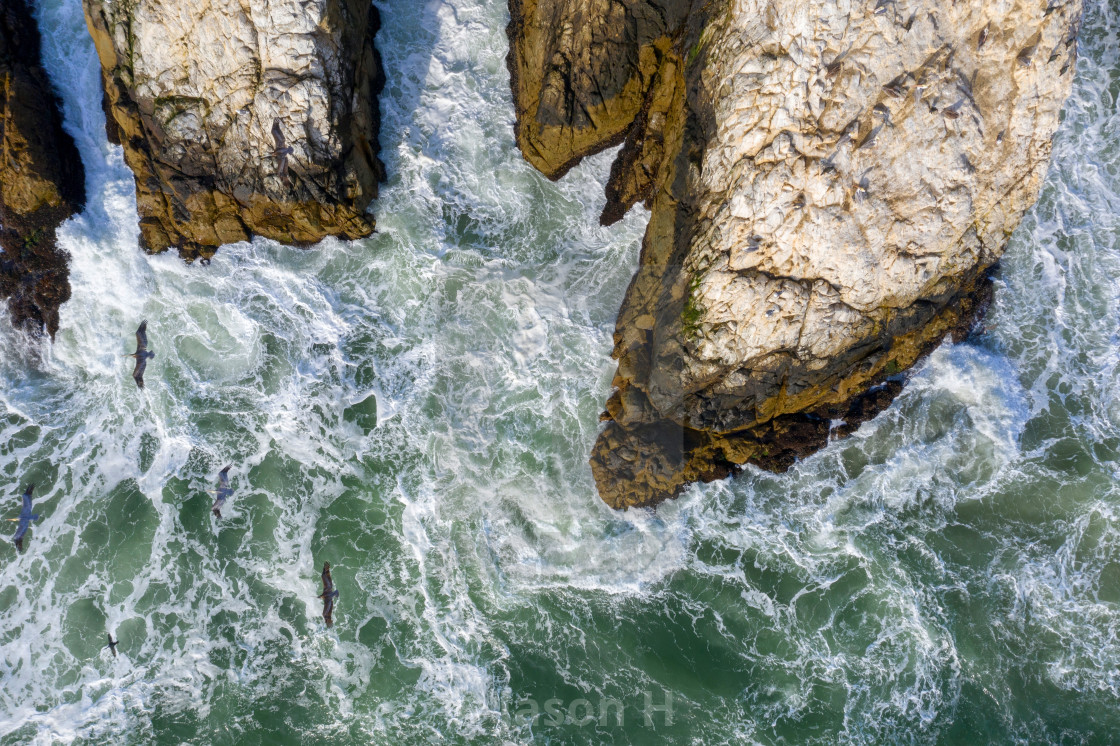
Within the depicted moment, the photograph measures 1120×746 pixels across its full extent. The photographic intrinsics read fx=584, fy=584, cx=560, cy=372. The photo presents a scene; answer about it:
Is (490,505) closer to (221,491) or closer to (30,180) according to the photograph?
(221,491)

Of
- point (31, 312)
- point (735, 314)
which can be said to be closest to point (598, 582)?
point (735, 314)

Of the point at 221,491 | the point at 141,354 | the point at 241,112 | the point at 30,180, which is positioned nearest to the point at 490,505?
the point at 221,491

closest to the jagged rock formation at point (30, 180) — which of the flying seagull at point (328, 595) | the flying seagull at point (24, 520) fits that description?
the flying seagull at point (24, 520)

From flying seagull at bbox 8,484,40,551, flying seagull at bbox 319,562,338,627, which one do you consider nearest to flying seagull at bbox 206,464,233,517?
flying seagull at bbox 319,562,338,627

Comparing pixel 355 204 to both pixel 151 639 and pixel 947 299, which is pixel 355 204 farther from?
pixel 947 299

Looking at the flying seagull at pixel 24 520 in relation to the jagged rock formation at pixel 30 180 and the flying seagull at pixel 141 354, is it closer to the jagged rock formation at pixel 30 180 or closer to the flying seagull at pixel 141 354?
the flying seagull at pixel 141 354

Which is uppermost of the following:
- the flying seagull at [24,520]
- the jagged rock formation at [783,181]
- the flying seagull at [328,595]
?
the jagged rock formation at [783,181]

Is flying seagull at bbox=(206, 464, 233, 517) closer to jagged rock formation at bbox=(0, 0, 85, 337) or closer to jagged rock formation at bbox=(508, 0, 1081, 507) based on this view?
jagged rock formation at bbox=(0, 0, 85, 337)
